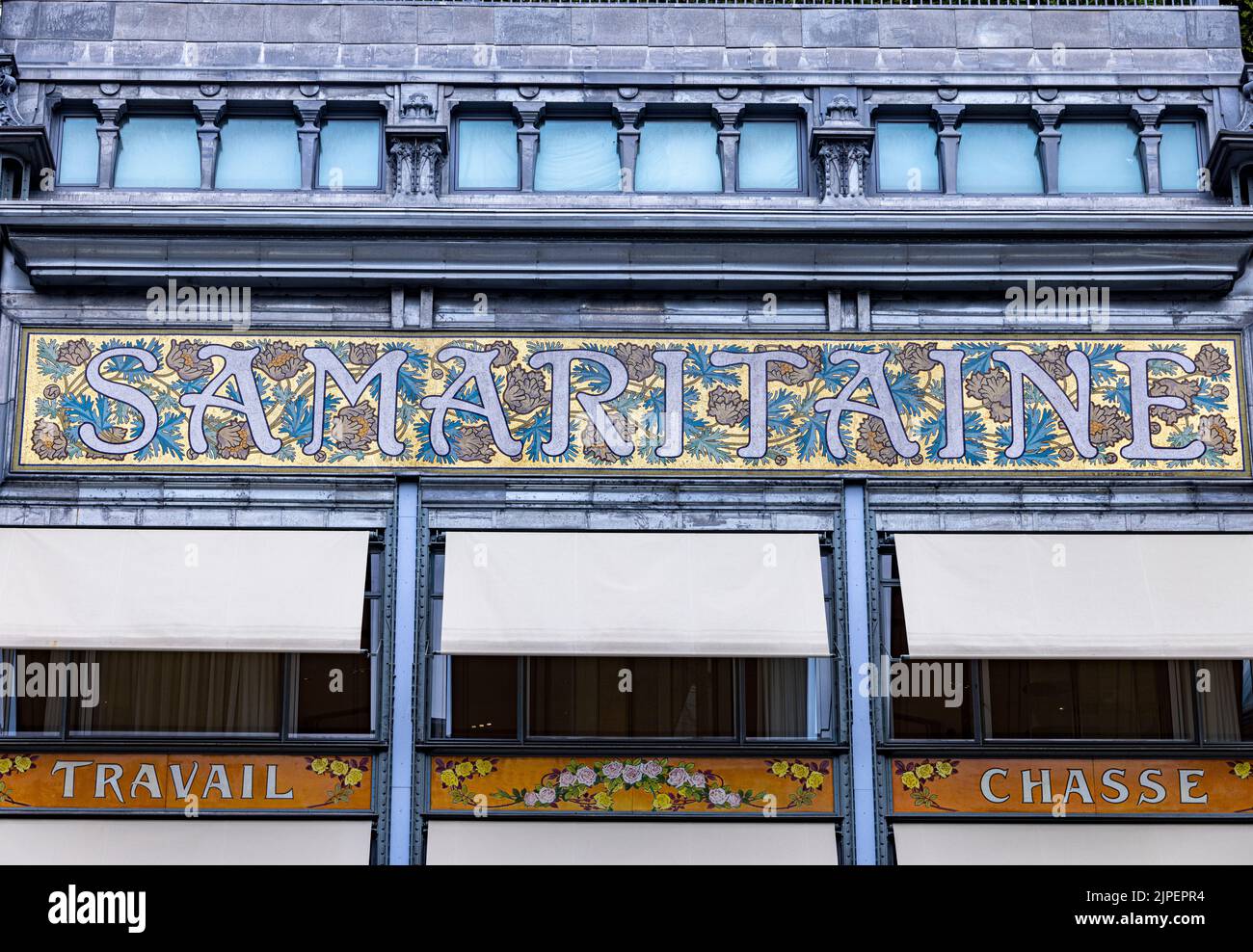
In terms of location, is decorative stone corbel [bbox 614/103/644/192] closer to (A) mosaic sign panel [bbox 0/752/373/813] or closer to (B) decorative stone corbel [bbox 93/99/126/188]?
(B) decorative stone corbel [bbox 93/99/126/188]

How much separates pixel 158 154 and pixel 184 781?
7.10 m

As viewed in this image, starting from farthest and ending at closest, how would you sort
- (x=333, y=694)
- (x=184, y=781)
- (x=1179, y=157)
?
(x=1179, y=157) → (x=333, y=694) → (x=184, y=781)

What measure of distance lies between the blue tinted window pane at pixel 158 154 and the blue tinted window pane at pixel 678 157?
16.6 ft

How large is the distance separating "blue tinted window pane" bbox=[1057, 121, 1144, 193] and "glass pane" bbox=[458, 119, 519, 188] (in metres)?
6.30

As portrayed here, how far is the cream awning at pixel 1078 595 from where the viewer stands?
16.0 meters

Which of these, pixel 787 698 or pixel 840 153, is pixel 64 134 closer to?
pixel 840 153

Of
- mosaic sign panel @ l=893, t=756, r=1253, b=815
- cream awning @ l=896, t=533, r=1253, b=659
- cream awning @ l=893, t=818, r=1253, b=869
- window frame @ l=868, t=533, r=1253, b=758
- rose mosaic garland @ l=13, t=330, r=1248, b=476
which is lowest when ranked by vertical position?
cream awning @ l=893, t=818, r=1253, b=869

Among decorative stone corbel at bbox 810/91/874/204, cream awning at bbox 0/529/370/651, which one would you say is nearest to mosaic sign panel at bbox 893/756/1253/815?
cream awning at bbox 0/529/370/651

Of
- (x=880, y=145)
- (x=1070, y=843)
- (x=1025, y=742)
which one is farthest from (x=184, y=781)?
(x=880, y=145)

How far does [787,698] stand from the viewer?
16.8 meters

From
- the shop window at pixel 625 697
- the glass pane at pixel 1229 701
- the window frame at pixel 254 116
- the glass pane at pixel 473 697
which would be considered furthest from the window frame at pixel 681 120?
the glass pane at pixel 1229 701

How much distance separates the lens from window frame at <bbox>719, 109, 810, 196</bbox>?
1836cm

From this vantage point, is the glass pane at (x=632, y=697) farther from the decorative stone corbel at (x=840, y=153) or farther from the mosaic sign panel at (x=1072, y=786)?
the decorative stone corbel at (x=840, y=153)
